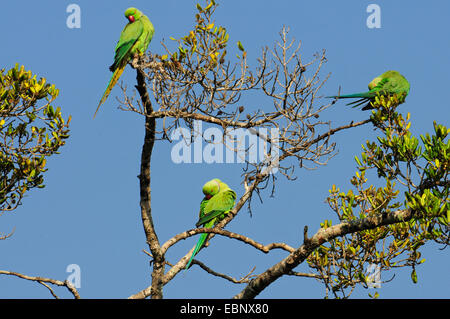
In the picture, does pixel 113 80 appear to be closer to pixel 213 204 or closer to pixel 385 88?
pixel 213 204

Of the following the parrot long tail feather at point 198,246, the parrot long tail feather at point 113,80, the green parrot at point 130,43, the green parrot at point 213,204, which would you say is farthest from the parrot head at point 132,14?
the parrot long tail feather at point 198,246

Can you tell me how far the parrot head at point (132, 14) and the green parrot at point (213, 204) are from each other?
3733mm

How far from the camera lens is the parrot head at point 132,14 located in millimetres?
12906

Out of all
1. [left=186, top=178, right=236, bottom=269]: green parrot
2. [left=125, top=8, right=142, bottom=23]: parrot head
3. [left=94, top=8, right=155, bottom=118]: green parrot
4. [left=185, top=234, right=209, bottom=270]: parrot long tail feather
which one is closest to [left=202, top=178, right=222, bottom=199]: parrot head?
[left=186, top=178, right=236, bottom=269]: green parrot

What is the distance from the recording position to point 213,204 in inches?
468

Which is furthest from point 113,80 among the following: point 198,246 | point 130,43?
point 198,246

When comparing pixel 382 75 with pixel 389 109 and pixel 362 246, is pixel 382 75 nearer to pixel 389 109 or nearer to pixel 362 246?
pixel 389 109

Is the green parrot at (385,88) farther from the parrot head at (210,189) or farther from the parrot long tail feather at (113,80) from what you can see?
the parrot long tail feather at (113,80)

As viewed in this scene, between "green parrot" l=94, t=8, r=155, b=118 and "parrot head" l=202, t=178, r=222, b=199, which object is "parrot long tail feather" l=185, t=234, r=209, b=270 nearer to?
"parrot head" l=202, t=178, r=222, b=199

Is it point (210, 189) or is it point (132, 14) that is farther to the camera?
point (132, 14)

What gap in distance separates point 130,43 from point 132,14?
3.95 ft

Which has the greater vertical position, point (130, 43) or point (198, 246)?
point (130, 43)

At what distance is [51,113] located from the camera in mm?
11102
